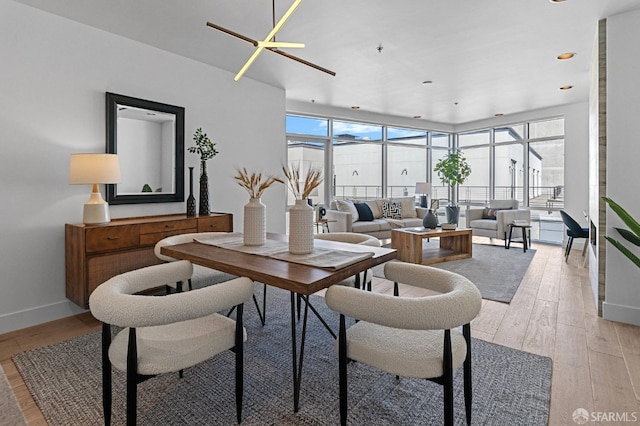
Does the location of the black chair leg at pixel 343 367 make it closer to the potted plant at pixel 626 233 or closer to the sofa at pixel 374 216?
the potted plant at pixel 626 233

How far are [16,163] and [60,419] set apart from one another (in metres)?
2.15

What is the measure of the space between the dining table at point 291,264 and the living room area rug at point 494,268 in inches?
71.2

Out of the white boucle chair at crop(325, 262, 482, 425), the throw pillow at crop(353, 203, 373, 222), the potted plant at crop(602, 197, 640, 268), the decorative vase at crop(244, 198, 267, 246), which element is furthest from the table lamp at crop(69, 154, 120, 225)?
the throw pillow at crop(353, 203, 373, 222)

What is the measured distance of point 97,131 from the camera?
3.24 m

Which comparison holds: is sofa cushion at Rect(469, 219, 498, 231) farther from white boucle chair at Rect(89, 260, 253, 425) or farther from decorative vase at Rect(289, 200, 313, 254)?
white boucle chair at Rect(89, 260, 253, 425)

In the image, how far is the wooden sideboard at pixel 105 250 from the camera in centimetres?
275

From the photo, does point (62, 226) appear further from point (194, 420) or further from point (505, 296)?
point (505, 296)

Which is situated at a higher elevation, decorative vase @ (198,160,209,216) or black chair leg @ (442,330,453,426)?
decorative vase @ (198,160,209,216)

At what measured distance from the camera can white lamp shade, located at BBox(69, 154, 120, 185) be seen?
2779 millimetres

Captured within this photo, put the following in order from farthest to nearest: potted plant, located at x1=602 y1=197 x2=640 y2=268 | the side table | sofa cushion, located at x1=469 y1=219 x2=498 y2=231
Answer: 1. sofa cushion, located at x1=469 y1=219 x2=498 y2=231
2. the side table
3. potted plant, located at x1=602 y1=197 x2=640 y2=268

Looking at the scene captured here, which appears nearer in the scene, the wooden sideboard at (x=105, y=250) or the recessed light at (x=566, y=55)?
the wooden sideboard at (x=105, y=250)

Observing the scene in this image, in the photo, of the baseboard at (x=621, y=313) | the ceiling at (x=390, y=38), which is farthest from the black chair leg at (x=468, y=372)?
the ceiling at (x=390, y=38)

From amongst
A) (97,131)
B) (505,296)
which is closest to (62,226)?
(97,131)

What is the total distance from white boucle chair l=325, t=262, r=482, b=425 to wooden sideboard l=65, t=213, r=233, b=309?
90.6 inches
